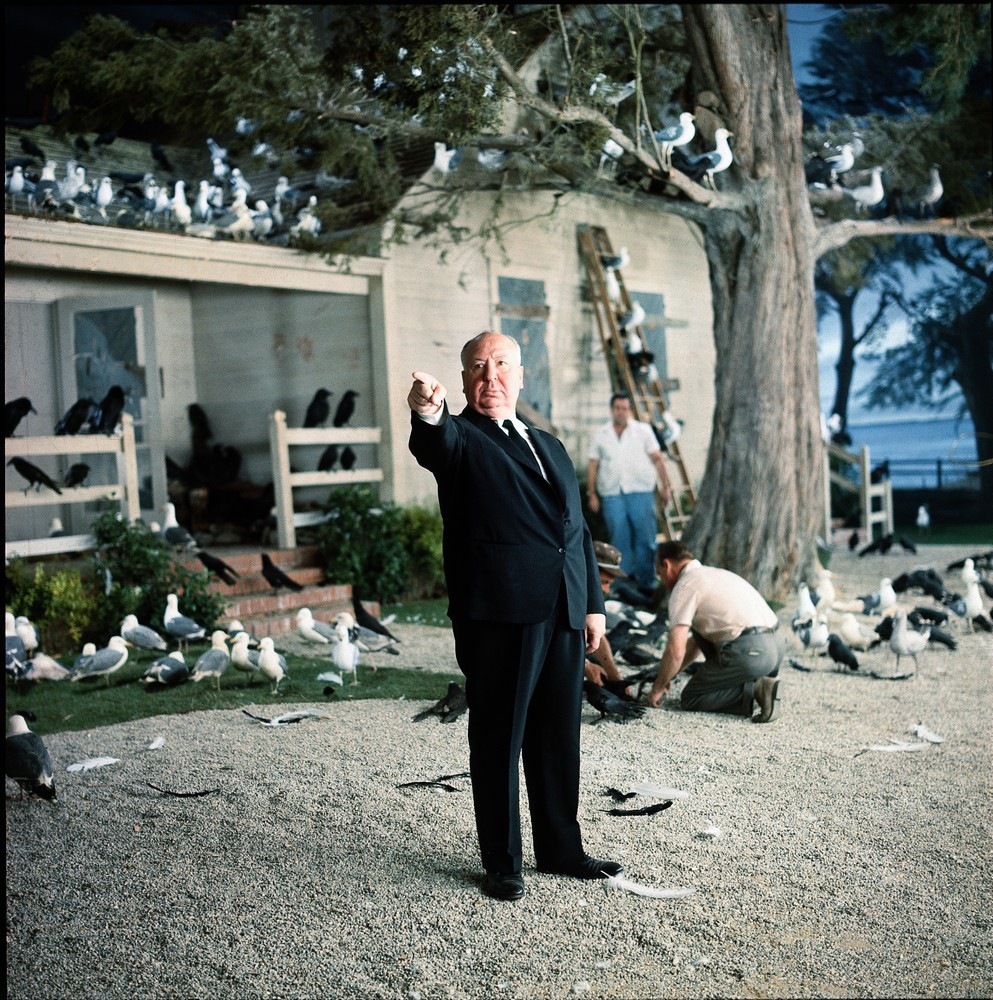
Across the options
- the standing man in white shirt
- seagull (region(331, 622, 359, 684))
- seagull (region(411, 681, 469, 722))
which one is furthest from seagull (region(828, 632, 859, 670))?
seagull (region(331, 622, 359, 684))

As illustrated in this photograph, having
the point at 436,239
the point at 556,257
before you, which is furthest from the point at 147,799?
the point at 556,257

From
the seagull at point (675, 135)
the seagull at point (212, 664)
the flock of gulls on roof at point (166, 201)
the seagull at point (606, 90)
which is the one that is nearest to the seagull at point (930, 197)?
the seagull at point (675, 135)

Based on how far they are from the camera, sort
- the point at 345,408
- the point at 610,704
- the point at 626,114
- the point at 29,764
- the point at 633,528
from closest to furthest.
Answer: the point at 29,764 → the point at 610,704 → the point at 633,528 → the point at 345,408 → the point at 626,114

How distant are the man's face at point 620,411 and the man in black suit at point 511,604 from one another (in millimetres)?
6459

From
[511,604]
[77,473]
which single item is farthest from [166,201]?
[511,604]

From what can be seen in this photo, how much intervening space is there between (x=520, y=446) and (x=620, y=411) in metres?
6.63

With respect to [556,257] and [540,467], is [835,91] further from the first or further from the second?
[540,467]

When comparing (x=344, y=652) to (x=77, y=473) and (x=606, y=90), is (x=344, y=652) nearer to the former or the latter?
(x=77, y=473)

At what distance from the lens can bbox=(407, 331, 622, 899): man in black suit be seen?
3.66 metres

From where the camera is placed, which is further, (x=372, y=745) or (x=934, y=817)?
(x=372, y=745)

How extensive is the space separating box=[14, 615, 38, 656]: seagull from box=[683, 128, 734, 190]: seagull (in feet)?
22.3

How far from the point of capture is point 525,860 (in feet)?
13.6

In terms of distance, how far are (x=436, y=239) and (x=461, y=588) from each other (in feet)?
28.4

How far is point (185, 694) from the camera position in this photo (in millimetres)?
7262
